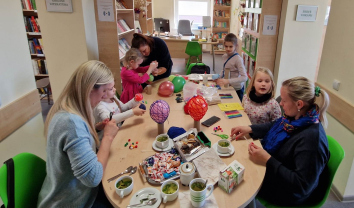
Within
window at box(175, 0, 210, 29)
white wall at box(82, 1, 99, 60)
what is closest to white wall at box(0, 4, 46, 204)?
white wall at box(82, 1, 99, 60)

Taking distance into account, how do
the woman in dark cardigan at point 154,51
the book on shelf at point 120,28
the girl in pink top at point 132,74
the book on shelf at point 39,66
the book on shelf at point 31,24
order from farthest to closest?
the book on shelf at point 39,66
the book on shelf at point 31,24
the book on shelf at point 120,28
the woman in dark cardigan at point 154,51
the girl in pink top at point 132,74

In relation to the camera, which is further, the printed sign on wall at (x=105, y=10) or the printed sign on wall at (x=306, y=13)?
the printed sign on wall at (x=105, y=10)

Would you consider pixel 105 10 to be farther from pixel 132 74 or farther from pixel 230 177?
pixel 230 177

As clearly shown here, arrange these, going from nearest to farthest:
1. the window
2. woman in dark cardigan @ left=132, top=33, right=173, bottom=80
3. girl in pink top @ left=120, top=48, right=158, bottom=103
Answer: girl in pink top @ left=120, top=48, right=158, bottom=103
woman in dark cardigan @ left=132, top=33, right=173, bottom=80
the window

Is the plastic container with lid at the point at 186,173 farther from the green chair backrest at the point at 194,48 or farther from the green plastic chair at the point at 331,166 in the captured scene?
the green chair backrest at the point at 194,48

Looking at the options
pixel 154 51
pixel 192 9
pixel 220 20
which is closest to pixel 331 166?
pixel 154 51

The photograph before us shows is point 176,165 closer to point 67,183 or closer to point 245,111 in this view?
point 67,183

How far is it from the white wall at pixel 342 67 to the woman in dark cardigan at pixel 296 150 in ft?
2.38

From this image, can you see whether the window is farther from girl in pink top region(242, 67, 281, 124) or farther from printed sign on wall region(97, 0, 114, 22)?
girl in pink top region(242, 67, 281, 124)

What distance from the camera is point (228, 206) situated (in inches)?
36.6

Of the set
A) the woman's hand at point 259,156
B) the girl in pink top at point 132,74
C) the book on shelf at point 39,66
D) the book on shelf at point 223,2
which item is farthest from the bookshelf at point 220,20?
the woman's hand at point 259,156

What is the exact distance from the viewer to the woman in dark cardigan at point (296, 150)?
1.09m

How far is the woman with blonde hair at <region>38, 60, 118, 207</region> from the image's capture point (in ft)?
3.18

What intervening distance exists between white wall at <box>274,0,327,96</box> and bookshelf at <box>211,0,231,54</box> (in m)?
5.32
